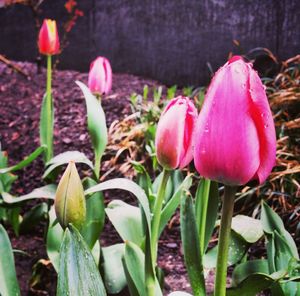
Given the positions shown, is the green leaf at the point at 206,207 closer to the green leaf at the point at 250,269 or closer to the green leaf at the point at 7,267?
the green leaf at the point at 250,269

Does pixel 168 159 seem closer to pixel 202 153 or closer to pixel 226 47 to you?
pixel 202 153

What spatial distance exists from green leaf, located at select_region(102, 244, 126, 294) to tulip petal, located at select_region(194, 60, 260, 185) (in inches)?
25.3

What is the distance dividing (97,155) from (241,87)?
2.43 feet

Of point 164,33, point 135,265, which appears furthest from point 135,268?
point 164,33

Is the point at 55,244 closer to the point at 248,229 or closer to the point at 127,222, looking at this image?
the point at 127,222

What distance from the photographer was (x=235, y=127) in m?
0.60

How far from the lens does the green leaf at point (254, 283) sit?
2.78 feet

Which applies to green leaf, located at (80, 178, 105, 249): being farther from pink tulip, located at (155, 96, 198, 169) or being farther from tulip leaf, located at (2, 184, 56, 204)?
pink tulip, located at (155, 96, 198, 169)

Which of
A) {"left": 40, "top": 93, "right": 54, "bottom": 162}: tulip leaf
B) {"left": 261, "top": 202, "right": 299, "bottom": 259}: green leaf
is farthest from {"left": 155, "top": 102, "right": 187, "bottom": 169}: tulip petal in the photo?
{"left": 40, "top": 93, "right": 54, "bottom": 162}: tulip leaf

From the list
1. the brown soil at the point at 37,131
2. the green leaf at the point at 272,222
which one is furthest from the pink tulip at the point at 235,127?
the brown soil at the point at 37,131

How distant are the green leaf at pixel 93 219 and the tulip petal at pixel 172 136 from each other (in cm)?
35

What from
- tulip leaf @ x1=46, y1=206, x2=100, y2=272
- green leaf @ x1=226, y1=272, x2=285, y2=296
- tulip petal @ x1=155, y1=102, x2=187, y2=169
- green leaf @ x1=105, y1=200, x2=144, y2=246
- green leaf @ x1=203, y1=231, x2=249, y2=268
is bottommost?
tulip leaf @ x1=46, y1=206, x2=100, y2=272

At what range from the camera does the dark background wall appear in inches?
96.7

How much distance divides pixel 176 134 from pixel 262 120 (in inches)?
10.4
